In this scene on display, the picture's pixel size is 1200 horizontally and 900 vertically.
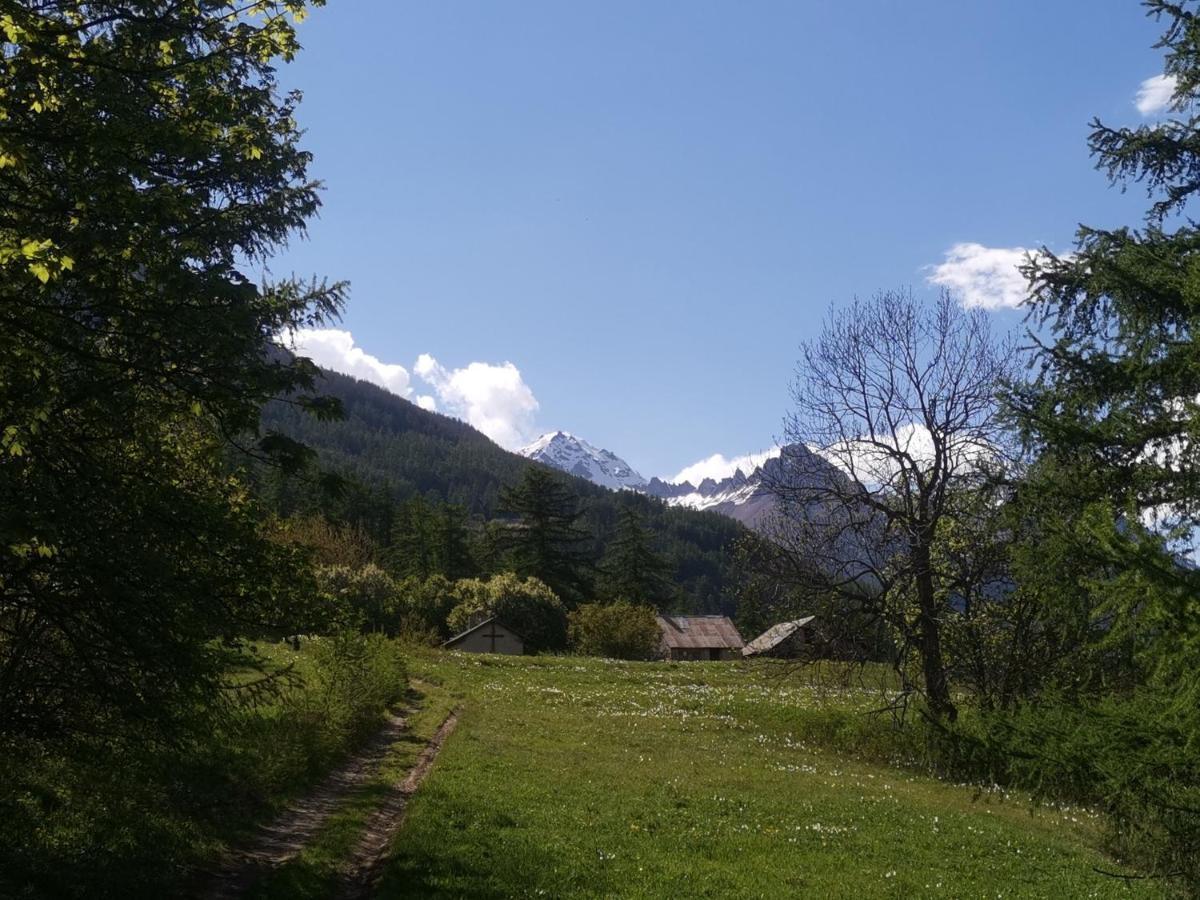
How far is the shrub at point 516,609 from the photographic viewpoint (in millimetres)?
57281

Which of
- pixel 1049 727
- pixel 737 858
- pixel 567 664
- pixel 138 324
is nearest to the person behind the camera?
pixel 138 324

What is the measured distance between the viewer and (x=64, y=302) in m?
8.02

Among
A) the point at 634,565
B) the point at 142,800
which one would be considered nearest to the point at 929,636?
the point at 142,800

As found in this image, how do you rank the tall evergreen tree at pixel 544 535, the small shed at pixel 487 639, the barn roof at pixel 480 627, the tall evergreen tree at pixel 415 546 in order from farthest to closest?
the tall evergreen tree at pixel 415 546, the tall evergreen tree at pixel 544 535, the small shed at pixel 487 639, the barn roof at pixel 480 627

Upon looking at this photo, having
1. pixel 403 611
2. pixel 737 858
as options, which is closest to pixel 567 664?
pixel 403 611

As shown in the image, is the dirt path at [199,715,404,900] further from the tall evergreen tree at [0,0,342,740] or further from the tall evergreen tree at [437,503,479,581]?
the tall evergreen tree at [437,503,479,581]

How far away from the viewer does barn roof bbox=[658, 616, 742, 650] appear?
243 feet

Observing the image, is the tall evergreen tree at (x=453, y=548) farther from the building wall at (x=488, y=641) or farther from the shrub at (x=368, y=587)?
the shrub at (x=368, y=587)

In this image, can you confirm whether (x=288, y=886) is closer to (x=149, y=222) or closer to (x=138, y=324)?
(x=138, y=324)

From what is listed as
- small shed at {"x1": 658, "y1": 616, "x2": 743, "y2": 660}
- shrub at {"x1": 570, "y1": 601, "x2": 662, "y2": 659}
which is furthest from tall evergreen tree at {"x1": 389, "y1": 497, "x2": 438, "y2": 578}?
small shed at {"x1": 658, "y1": 616, "x2": 743, "y2": 660}

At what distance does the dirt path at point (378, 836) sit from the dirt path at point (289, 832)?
0.73 m

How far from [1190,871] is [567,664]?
37266mm

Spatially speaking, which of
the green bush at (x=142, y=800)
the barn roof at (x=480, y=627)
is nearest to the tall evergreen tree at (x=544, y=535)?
the barn roof at (x=480, y=627)

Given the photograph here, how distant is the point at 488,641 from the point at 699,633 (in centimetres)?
2789
